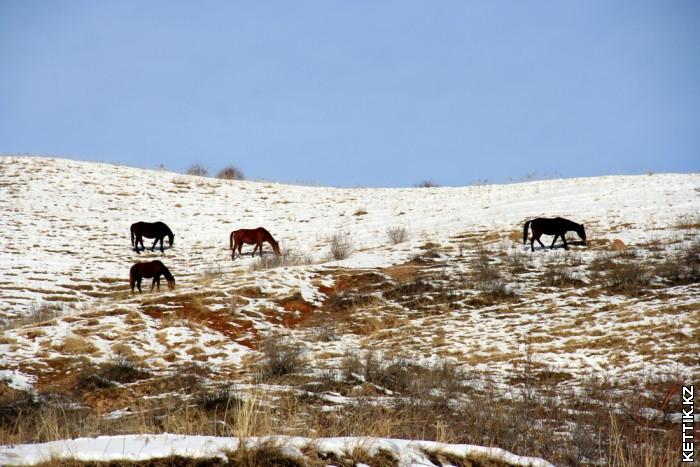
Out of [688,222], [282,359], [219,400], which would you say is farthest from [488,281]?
[219,400]

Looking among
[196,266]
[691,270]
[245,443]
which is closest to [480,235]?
[691,270]

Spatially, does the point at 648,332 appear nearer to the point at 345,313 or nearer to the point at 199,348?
the point at 345,313

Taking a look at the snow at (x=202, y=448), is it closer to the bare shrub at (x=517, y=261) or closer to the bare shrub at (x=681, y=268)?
the bare shrub at (x=681, y=268)

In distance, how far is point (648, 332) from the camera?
555 inches

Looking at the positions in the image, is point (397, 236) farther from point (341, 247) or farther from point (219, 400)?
point (219, 400)

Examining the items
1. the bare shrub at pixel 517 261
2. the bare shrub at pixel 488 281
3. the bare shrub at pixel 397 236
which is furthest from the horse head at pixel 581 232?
the bare shrub at pixel 397 236

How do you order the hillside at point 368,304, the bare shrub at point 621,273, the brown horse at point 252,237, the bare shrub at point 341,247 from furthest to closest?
the brown horse at point 252,237 → the bare shrub at point 341,247 → the bare shrub at point 621,273 → the hillside at point 368,304

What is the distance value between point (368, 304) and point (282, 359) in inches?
246

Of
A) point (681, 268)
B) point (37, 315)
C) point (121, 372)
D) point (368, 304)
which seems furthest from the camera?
point (681, 268)

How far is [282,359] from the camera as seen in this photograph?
1296 cm

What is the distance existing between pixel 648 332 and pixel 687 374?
9.15 feet

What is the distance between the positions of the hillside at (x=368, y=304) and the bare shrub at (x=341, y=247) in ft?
0.89

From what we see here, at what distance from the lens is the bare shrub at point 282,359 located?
1256cm

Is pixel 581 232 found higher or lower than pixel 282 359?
higher
